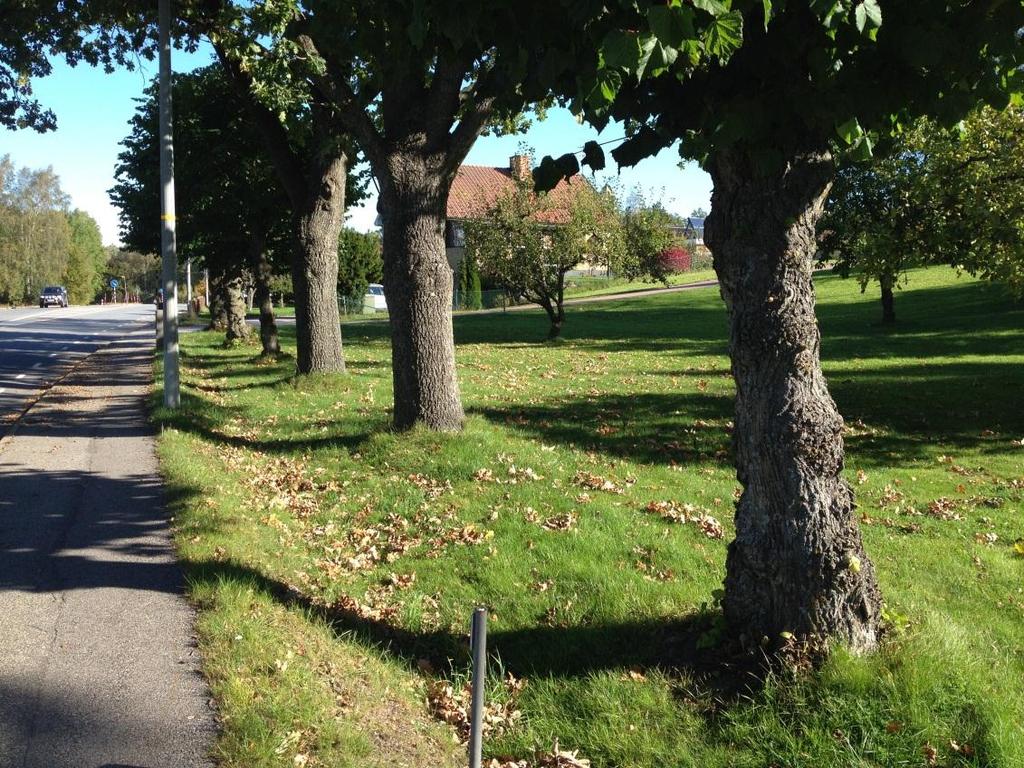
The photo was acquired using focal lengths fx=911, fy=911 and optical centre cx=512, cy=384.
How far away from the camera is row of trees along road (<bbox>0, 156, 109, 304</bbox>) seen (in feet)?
296

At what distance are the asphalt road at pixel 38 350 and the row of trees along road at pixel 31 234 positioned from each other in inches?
1862

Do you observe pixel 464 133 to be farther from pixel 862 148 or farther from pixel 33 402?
pixel 33 402

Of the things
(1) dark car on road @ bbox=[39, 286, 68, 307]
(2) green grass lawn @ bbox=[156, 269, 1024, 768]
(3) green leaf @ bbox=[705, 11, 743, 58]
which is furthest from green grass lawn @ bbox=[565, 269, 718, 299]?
(3) green leaf @ bbox=[705, 11, 743, 58]

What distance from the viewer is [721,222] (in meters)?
4.46

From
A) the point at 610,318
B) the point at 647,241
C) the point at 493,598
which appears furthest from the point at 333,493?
the point at 610,318

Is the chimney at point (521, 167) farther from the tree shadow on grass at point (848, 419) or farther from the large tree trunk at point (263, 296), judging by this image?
the tree shadow on grass at point (848, 419)

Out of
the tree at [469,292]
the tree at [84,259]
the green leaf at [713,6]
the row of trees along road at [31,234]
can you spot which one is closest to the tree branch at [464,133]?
the green leaf at [713,6]

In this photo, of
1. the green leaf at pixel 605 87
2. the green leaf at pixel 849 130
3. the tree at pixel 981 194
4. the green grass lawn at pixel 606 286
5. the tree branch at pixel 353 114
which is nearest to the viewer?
the green leaf at pixel 605 87

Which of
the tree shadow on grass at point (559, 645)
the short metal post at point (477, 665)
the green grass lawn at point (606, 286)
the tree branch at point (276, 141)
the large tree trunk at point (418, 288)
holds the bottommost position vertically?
the tree shadow on grass at point (559, 645)

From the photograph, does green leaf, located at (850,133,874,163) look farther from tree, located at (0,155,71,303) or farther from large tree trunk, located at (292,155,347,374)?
tree, located at (0,155,71,303)

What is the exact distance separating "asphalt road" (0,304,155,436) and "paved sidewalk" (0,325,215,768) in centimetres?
498

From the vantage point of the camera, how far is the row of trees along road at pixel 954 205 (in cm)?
1176

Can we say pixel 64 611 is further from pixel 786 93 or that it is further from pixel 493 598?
→ pixel 786 93

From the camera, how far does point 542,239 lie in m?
28.4
